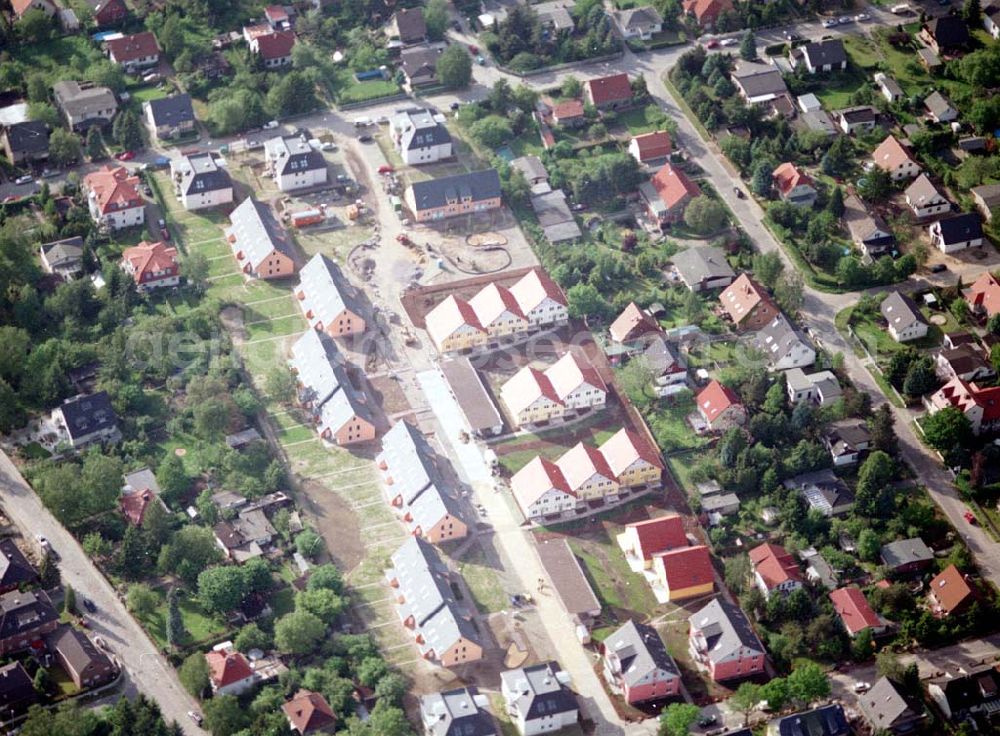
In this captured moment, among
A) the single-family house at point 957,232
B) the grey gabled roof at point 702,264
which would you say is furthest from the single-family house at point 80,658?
the single-family house at point 957,232

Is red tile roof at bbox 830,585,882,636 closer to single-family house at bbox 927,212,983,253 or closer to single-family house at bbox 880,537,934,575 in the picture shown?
single-family house at bbox 880,537,934,575

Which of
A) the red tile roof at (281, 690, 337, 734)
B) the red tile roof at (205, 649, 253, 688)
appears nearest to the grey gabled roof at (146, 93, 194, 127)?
the red tile roof at (205, 649, 253, 688)

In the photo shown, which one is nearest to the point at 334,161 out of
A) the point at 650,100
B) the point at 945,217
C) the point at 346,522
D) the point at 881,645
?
the point at 650,100

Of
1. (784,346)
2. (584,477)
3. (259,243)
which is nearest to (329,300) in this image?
(259,243)

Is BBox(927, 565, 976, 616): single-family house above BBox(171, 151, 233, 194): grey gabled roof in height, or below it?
below

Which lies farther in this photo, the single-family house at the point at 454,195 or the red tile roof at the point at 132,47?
the red tile roof at the point at 132,47

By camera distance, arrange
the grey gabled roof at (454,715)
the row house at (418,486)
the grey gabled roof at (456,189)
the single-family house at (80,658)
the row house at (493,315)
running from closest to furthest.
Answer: the grey gabled roof at (454,715)
the single-family house at (80,658)
the row house at (418,486)
the row house at (493,315)
the grey gabled roof at (456,189)

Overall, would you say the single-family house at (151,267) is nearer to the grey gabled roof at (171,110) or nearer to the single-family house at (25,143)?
the single-family house at (25,143)
